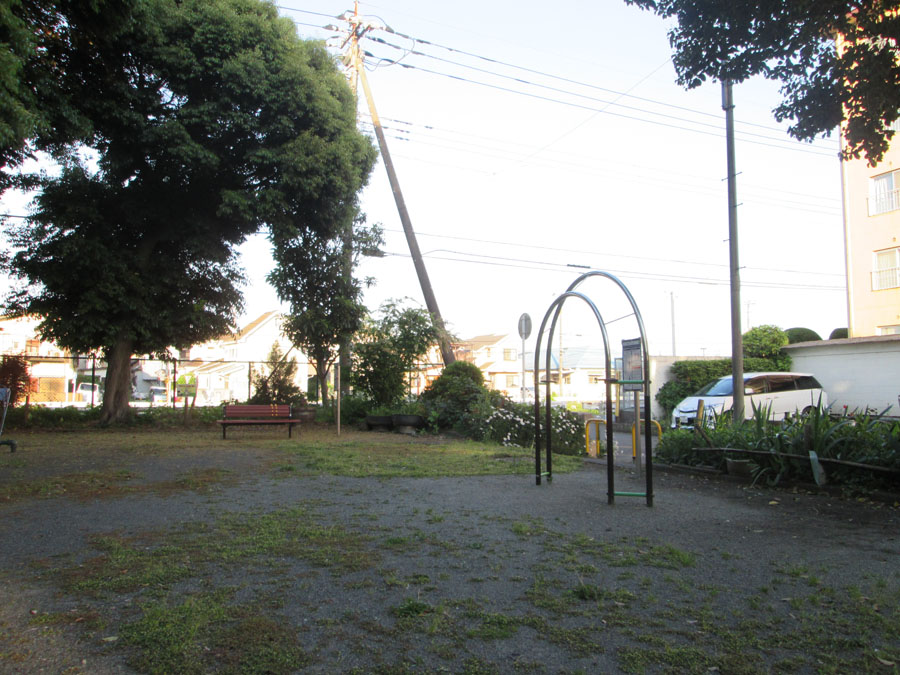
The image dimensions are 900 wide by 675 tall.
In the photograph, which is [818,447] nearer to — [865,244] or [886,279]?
[886,279]

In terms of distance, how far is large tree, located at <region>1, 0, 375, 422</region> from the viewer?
1506 centimetres


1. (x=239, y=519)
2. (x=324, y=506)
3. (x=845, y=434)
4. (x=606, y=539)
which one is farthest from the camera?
(x=845, y=434)

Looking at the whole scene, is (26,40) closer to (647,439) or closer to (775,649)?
(647,439)

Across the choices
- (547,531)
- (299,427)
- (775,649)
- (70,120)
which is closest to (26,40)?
(70,120)

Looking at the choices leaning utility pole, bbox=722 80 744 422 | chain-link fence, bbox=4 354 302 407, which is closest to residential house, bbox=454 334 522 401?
chain-link fence, bbox=4 354 302 407

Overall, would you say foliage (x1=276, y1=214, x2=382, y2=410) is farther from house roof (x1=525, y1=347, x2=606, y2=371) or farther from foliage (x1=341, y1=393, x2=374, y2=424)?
house roof (x1=525, y1=347, x2=606, y2=371)

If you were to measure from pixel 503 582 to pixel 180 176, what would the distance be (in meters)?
15.5

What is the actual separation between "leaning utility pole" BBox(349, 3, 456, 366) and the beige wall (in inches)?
681

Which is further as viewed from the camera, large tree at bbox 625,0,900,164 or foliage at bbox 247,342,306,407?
foliage at bbox 247,342,306,407

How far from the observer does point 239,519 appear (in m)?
5.84

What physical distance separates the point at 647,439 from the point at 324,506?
3.37 meters

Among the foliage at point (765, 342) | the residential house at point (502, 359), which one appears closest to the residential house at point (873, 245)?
the foliage at point (765, 342)

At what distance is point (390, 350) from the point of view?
19484 millimetres

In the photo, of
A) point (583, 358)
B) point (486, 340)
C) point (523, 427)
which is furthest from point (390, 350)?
point (486, 340)
